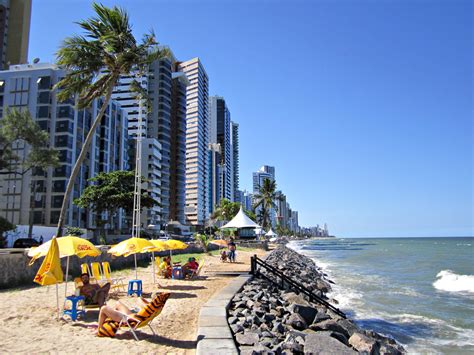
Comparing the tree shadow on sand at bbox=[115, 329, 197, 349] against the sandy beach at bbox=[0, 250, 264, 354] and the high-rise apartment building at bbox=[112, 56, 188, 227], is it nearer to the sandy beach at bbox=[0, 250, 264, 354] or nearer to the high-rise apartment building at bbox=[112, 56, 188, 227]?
the sandy beach at bbox=[0, 250, 264, 354]

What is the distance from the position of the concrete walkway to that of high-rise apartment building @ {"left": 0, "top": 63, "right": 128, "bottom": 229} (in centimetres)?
5455

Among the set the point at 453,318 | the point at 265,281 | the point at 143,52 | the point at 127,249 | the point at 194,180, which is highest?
the point at 194,180

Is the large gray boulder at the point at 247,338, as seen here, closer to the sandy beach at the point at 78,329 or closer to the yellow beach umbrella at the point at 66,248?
the sandy beach at the point at 78,329

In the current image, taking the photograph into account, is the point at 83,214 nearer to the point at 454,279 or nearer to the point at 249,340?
the point at 454,279

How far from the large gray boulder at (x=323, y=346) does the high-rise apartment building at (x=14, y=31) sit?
10849cm

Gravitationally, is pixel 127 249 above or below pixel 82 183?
below

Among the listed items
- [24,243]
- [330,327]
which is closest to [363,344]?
[330,327]

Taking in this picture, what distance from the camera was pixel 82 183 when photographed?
64.9 metres

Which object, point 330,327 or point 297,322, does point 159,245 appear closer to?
point 297,322

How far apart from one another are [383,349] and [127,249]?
24.6 ft

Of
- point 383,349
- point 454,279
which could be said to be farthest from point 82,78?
point 454,279

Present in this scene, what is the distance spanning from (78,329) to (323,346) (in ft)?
16.2

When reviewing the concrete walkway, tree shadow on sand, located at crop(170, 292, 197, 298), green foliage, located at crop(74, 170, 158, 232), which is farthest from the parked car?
the concrete walkway

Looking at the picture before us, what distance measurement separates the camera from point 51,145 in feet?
201
